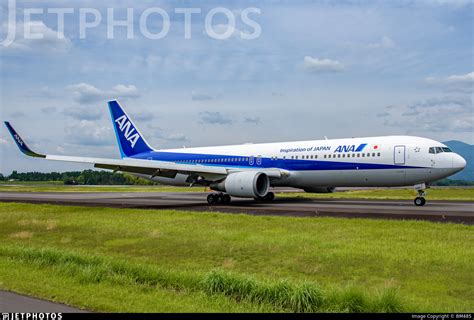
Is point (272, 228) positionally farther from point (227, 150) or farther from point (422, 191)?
point (227, 150)

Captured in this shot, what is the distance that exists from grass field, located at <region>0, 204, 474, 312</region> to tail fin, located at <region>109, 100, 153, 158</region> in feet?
69.3

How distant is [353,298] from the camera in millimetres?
8336

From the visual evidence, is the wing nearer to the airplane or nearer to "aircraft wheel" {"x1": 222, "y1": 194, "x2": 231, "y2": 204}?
the airplane

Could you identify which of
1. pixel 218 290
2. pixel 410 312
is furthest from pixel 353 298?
pixel 218 290

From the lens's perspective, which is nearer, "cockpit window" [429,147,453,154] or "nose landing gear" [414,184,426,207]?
"nose landing gear" [414,184,426,207]

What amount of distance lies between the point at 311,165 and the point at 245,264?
1927cm

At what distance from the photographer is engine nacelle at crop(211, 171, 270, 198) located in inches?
1141

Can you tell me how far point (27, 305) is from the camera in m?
8.06

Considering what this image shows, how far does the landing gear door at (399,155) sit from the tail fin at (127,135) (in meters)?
21.0

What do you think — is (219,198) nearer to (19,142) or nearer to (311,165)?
(311,165)

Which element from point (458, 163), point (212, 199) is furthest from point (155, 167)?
point (458, 163)

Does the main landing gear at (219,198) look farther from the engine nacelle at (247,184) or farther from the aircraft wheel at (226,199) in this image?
the engine nacelle at (247,184)

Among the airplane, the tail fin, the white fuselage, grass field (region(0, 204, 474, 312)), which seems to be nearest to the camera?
grass field (region(0, 204, 474, 312))

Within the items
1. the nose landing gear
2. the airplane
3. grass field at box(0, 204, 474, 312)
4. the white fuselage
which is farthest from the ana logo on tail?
the nose landing gear
